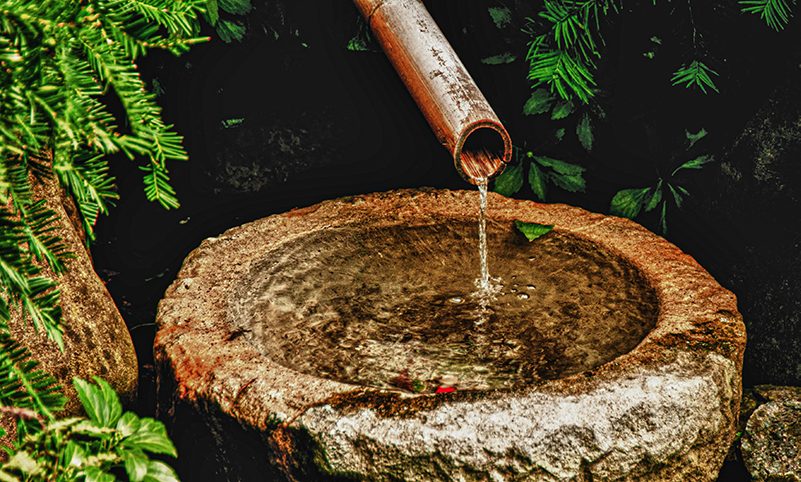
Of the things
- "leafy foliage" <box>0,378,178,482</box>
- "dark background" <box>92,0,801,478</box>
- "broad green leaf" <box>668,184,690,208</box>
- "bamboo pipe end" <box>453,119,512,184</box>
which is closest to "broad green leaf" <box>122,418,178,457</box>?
"leafy foliage" <box>0,378,178,482</box>

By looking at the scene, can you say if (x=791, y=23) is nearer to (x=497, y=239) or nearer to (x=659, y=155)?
(x=659, y=155)

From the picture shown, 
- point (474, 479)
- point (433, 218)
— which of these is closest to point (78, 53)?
point (474, 479)

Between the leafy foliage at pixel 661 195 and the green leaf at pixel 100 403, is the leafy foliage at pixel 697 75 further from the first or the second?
the green leaf at pixel 100 403

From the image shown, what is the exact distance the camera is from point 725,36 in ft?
9.57

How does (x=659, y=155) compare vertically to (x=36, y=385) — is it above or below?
below

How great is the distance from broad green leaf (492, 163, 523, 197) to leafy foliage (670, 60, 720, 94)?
66 cm

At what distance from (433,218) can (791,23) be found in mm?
A: 1380

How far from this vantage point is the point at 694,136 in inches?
121

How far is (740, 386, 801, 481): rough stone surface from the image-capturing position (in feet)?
8.09

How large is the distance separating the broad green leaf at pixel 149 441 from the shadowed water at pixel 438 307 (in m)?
0.67

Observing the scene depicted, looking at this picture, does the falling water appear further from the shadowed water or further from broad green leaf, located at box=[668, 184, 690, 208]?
broad green leaf, located at box=[668, 184, 690, 208]

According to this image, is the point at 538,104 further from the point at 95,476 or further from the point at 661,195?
the point at 95,476

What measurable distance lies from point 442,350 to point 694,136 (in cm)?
145

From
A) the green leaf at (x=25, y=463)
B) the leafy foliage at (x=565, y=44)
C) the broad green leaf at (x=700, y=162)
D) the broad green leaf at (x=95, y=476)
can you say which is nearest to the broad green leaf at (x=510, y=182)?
the leafy foliage at (x=565, y=44)
